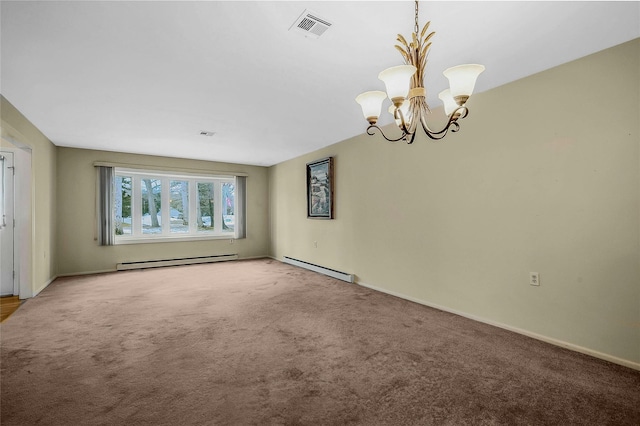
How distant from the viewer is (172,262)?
655 cm

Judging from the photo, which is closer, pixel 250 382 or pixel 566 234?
pixel 250 382

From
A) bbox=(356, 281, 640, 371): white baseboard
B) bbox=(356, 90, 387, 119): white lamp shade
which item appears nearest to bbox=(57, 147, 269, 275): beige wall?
bbox=(356, 281, 640, 371): white baseboard

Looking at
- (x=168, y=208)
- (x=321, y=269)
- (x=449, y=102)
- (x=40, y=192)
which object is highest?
(x=449, y=102)

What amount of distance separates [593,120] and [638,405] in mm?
2012

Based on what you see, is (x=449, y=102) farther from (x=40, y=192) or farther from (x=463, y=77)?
(x=40, y=192)

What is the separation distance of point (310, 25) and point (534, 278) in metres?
2.85

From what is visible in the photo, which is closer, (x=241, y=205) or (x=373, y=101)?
(x=373, y=101)

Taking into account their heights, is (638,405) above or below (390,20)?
below

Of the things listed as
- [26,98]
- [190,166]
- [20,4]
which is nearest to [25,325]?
[26,98]

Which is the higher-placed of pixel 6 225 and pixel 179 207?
pixel 179 207

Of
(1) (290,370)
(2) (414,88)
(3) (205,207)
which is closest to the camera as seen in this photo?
(2) (414,88)

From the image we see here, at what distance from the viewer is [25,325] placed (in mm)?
3137

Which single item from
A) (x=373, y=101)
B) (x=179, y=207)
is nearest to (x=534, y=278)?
(x=373, y=101)

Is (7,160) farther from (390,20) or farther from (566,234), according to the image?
(566,234)
